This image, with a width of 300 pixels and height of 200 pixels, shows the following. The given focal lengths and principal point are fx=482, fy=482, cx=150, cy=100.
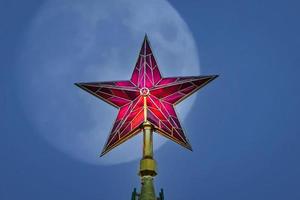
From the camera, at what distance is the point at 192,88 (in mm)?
25359

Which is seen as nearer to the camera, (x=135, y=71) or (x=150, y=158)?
(x=150, y=158)

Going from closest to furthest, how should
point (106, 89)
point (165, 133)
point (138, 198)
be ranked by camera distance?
1. point (138, 198)
2. point (165, 133)
3. point (106, 89)

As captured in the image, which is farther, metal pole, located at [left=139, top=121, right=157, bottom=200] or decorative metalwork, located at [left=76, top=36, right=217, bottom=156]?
decorative metalwork, located at [left=76, top=36, right=217, bottom=156]

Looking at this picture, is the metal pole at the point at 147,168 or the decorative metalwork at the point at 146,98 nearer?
the metal pole at the point at 147,168

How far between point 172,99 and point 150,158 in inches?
151

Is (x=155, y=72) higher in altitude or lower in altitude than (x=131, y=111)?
higher

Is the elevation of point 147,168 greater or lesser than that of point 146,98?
lesser

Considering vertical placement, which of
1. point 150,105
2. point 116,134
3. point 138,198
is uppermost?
point 150,105

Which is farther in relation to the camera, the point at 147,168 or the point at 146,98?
the point at 146,98

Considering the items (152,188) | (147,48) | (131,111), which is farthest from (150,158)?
(147,48)

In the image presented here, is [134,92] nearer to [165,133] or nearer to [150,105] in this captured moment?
[150,105]

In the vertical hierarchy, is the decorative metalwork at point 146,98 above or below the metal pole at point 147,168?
above

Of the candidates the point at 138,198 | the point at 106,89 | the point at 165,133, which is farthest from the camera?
the point at 106,89

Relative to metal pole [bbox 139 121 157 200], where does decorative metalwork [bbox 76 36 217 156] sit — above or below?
above
